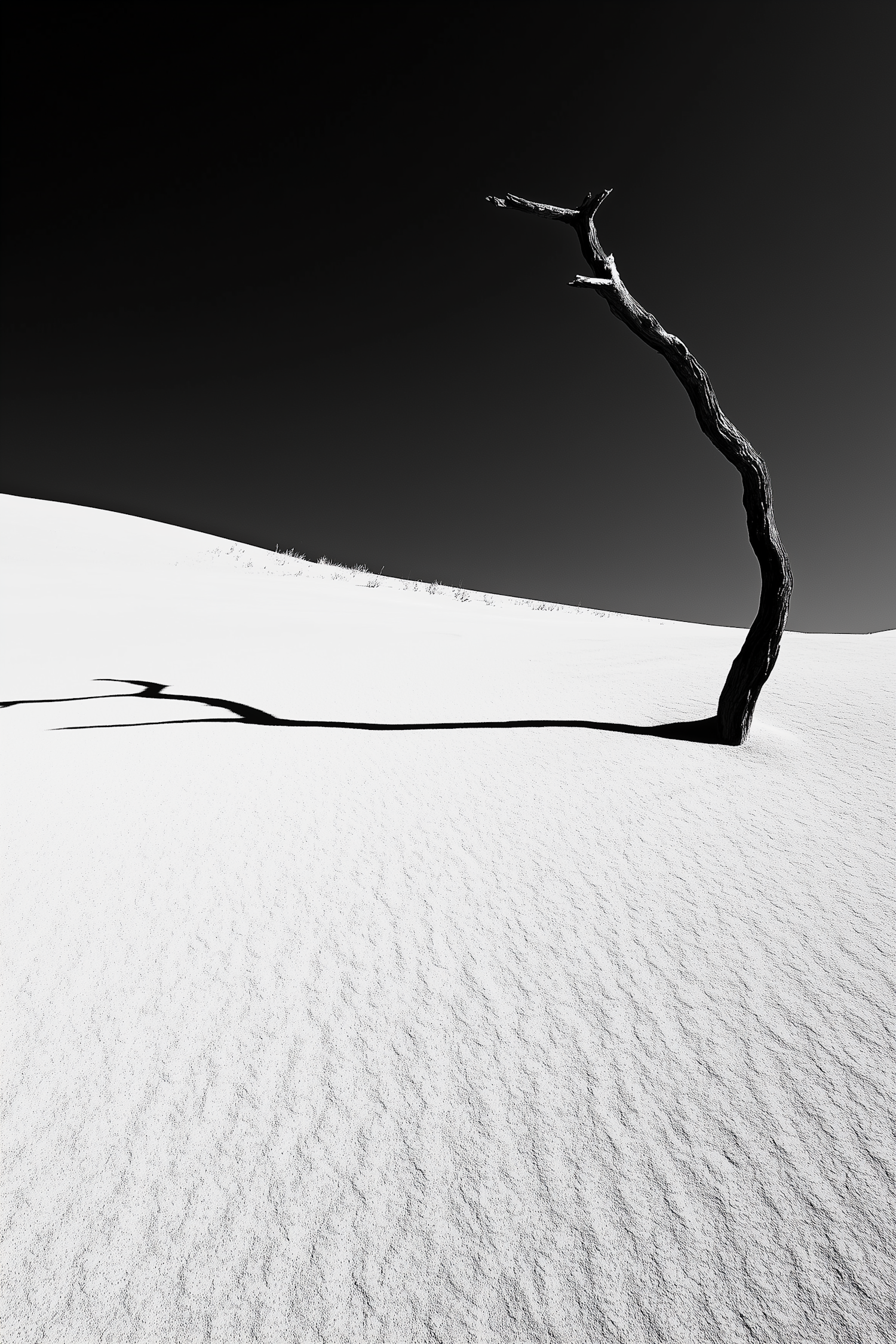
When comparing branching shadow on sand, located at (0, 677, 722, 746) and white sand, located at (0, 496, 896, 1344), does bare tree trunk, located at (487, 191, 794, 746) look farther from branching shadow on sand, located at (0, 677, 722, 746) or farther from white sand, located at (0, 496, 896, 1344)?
white sand, located at (0, 496, 896, 1344)

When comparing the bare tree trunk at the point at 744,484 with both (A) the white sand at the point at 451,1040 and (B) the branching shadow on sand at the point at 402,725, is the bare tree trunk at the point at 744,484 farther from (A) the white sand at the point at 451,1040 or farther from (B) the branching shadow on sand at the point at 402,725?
(A) the white sand at the point at 451,1040

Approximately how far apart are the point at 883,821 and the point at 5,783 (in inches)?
141

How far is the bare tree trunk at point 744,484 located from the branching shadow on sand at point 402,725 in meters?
0.15

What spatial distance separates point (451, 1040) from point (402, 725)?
7.17ft

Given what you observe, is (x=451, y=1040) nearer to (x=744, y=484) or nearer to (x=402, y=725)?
(x=402, y=725)

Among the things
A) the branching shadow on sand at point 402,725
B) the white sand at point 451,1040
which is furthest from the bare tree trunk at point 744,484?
the white sand at point 451,1040

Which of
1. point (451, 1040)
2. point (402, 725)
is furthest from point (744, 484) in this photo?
point (451, 1040)

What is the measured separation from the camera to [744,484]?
3146 millimetres

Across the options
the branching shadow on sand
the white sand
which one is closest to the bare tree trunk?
the branching shadow on sand

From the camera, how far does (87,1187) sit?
3.68 ft

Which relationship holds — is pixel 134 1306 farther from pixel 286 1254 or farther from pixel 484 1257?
pixel 484 1257

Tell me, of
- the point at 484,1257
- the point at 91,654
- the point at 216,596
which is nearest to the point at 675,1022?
the point at 484,1257

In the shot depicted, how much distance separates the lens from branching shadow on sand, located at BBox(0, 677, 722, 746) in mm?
3174

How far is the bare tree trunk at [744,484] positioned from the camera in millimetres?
3025
